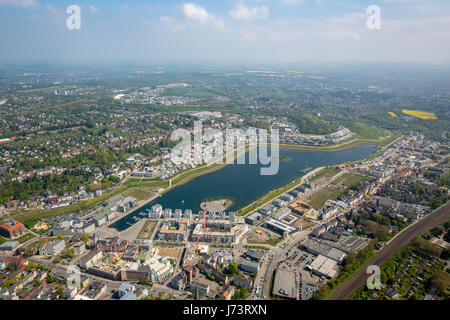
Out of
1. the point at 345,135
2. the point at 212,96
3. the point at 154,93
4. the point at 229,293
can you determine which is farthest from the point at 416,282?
the point at 154,93

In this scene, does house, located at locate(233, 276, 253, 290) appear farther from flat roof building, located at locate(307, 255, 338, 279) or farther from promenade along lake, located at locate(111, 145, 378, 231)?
promenade along lake, located at locate(111, 145, 378, 231)

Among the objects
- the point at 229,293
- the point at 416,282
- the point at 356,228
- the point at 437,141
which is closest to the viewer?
the point at 229,293

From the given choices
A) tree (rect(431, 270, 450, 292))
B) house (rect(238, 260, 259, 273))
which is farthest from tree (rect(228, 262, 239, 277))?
tree (rect(431, 270, 450, 292))

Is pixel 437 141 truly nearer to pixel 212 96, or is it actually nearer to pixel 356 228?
pixel 356 228

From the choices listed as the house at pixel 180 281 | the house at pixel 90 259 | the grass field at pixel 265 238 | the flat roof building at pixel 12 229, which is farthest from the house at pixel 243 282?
the flat roof building at pixel 12 229

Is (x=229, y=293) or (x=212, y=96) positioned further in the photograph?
(x=212, y=96)

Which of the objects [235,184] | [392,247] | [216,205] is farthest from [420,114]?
[216,205]
